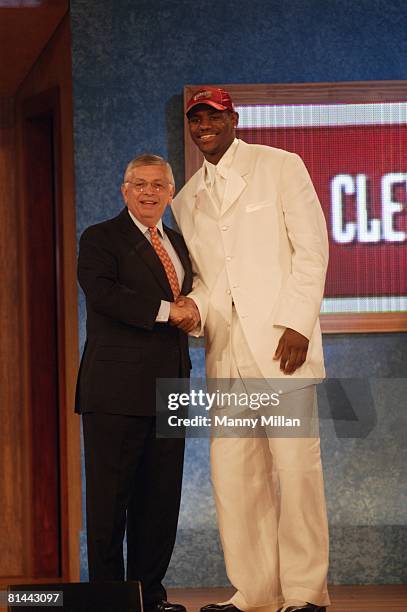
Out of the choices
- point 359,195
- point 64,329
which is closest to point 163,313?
point 359,195

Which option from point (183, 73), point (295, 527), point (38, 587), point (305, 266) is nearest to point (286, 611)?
point (295, 527)

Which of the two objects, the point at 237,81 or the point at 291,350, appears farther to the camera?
the point at 237,81

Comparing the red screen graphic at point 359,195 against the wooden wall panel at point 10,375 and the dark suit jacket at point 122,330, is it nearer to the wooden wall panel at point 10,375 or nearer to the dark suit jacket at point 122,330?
the dark suit jacket at point 122,330

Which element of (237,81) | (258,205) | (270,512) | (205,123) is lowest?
(270,512)

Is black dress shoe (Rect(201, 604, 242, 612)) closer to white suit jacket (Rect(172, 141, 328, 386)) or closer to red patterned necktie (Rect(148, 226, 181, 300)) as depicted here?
white suit jacket (Rect(172, 141, 328, 386))

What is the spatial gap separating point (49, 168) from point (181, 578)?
174 cm

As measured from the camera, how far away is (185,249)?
3.02 metres

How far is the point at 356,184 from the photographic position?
372 centimetres

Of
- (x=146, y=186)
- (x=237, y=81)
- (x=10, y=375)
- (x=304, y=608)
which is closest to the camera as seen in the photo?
(x=304, y=608)

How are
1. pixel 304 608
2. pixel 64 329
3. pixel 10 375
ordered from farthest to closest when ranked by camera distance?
1. pixel 10 375
2. pixel 64 329
3. pixel 304 608

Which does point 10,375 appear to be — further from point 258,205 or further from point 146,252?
point 258,205

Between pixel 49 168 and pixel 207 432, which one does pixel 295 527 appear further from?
pixel 49 168

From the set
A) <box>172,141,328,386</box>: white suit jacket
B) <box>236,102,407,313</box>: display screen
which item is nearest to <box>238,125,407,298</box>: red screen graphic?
<box>236,102,407,313</box>: display screen

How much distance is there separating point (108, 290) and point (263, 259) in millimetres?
439
